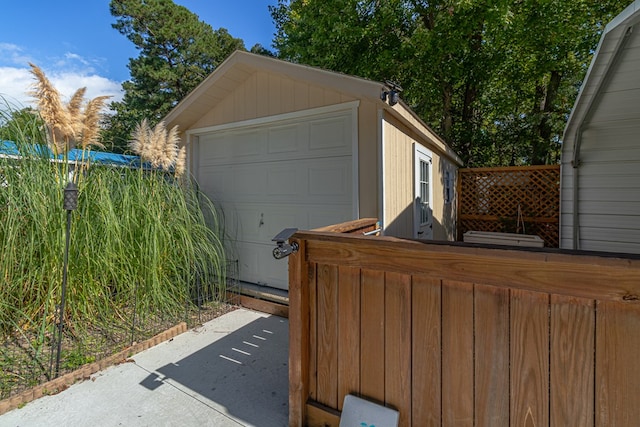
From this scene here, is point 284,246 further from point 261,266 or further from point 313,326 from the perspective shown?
point 261,266

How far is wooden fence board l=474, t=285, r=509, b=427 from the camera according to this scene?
127cm

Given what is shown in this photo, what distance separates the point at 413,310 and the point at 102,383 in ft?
7.58

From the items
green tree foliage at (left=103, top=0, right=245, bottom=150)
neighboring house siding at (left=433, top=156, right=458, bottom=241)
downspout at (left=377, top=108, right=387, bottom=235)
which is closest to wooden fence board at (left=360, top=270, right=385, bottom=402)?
downspout at (left=377, top=108, right=387, bottom=235)

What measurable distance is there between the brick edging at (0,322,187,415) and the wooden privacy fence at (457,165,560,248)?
6.95 meters

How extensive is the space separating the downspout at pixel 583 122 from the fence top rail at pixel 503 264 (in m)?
1.44

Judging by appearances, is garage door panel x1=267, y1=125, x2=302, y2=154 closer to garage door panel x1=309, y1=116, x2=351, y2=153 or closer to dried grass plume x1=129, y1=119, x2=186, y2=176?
garage door panel x1=309, y1=116, x2=351, y2=153

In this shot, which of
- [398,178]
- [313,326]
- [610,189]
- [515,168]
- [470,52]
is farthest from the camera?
[470,52]

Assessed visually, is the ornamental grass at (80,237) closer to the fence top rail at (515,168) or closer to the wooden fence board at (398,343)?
the wooden fence board at (398,343)

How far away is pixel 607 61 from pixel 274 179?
3260 mm

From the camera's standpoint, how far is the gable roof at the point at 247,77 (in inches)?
123

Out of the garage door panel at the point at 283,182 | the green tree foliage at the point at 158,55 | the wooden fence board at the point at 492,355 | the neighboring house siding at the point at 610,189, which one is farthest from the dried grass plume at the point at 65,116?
the green tree foliage at the point at 158,55

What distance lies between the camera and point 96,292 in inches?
102

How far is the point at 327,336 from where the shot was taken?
1.73 m

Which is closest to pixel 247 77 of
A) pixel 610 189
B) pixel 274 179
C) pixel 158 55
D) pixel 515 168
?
pixel 274 179
